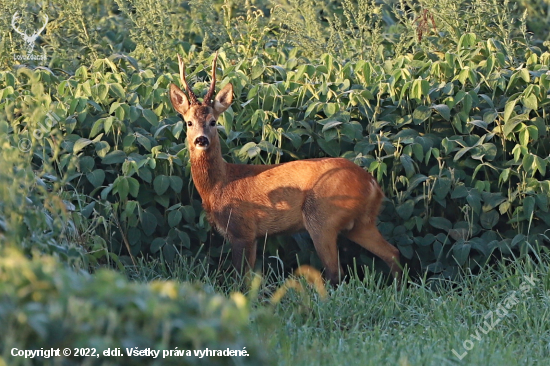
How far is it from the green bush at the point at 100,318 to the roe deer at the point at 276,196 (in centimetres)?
308

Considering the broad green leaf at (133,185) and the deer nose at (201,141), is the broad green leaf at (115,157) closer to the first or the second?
the broad green leaf at (133,185)

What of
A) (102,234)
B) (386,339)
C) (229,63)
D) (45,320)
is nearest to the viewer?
(45,320)

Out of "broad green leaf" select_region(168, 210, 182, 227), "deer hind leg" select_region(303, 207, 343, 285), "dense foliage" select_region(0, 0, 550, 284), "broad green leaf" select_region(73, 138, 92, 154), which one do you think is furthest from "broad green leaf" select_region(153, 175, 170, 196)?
"deer hind leg" select_region(303, 207, 343, 285)

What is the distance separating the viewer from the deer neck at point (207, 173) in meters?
6.06

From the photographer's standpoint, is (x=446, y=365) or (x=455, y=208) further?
(x=455, y=208)

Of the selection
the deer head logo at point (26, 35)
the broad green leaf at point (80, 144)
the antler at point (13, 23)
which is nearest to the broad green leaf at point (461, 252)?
the broad green leaf at point (80, 144)

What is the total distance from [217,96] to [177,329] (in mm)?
3454

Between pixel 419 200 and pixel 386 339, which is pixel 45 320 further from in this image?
pixel 419 200

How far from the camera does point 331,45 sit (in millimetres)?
7535

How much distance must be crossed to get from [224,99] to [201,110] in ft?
0.65

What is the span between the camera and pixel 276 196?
6.03 metres

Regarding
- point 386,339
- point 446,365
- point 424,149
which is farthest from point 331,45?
point 446,365

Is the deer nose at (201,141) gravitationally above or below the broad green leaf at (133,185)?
above

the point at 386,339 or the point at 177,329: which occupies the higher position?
the point at 177,329
